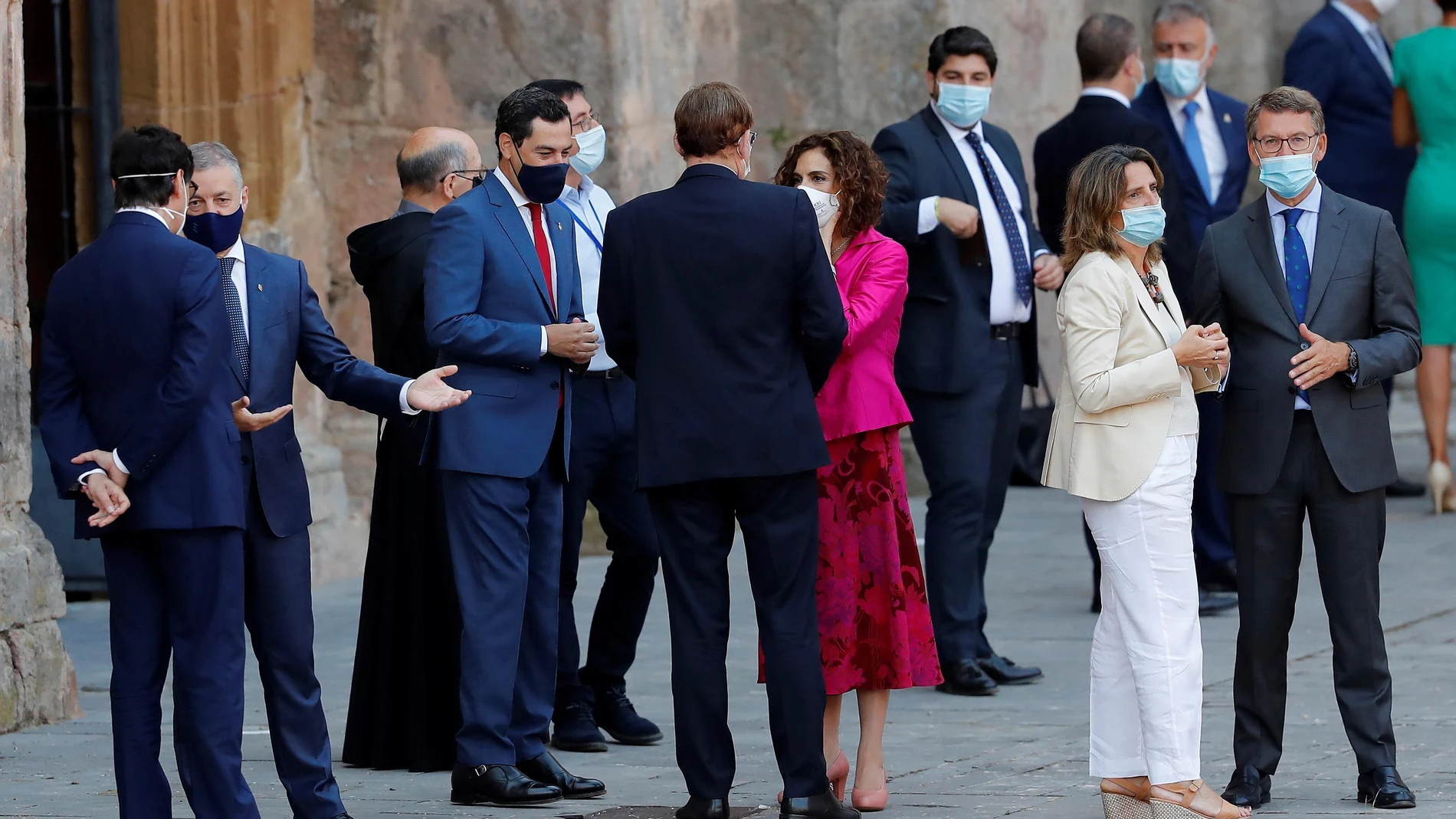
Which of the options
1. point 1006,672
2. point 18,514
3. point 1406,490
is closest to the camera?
point 18,514

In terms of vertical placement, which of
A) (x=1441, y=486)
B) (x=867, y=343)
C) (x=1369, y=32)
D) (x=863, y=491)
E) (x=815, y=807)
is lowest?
(x=815, y=807)

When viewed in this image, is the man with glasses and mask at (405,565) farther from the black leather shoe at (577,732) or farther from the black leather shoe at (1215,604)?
the black leather shoe at (1215,604)

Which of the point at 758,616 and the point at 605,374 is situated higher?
Answer: the point at 605,374

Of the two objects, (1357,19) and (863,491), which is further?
(1357,19)

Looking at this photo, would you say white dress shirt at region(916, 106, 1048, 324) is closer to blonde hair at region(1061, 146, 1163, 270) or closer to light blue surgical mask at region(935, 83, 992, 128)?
light blue surgical mask at region(935, 83, 992, 128)

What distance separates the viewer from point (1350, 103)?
10695 mm

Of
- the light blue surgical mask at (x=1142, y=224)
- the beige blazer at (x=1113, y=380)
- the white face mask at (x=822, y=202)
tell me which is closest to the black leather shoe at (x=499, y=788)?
the beige blazer at (x=1113, y=380)

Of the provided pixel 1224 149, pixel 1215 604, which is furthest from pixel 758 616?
pixel 1224 149

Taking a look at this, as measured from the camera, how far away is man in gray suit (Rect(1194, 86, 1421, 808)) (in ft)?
17.5

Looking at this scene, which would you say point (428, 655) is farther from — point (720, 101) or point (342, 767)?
point (720, 101)

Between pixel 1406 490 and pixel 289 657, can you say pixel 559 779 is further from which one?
pixel 1406 490

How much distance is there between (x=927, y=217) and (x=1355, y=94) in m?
4.38

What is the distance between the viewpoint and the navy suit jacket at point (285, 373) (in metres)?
5.05

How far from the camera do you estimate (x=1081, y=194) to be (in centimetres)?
530
